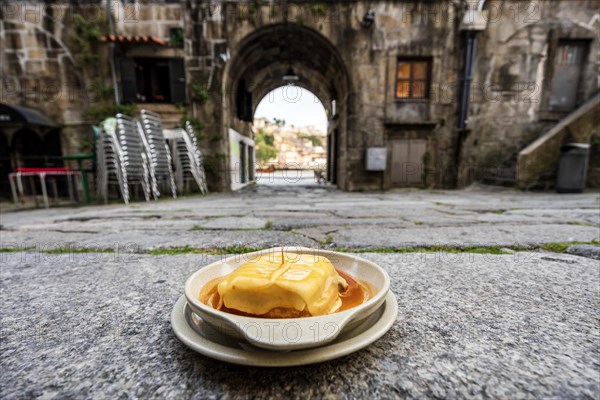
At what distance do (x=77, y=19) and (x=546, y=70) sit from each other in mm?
11605

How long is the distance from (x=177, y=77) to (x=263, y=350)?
7646mm

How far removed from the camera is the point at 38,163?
23.7ft

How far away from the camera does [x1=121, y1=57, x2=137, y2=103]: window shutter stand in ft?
22.1

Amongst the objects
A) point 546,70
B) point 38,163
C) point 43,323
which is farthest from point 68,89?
point 546,70

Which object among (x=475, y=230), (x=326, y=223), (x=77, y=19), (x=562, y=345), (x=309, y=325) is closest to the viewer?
(x=309, y=325)

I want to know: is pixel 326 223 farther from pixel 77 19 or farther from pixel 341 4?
pixel 77 19

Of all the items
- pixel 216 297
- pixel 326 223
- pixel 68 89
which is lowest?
pixel 326 223

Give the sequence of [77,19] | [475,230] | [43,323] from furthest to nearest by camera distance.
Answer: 1. [77,19]
2. [475,230]
3. [43,323]

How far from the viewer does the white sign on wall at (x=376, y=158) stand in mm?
7219

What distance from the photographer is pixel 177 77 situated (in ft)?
22.2

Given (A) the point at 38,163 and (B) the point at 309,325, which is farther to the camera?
(A) the point at 38,163

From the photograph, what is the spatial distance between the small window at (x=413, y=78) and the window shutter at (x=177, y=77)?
17.5ft

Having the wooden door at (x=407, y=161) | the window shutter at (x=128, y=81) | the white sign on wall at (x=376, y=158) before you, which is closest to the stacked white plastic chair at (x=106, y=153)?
the window shutter at (x=128, y=81)

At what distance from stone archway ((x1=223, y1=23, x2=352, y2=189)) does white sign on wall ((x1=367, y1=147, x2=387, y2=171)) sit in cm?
71
